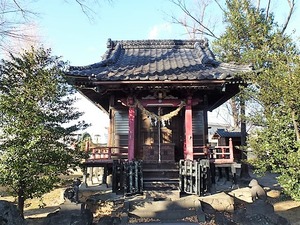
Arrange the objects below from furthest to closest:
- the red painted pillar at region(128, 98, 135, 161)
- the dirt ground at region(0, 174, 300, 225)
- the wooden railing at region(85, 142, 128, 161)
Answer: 1. the wooden railing at region(85, 142, 128, 161)
2. the red painted pillar at region(128, 98, 135, 161)
3. the dirt ground at region(0, 174, 300, 225)

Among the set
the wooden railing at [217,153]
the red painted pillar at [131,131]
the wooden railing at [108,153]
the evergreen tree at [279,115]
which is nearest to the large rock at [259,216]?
the evergreen tree at [279,115]

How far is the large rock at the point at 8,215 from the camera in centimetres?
503

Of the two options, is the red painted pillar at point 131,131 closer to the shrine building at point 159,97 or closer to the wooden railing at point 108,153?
the shrine building at point 159,97

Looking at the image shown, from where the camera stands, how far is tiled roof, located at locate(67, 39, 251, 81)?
9.44 m

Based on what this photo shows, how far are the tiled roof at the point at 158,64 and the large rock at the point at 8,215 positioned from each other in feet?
16.8

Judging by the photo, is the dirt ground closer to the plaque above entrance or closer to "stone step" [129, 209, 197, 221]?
"stone step" [129, 209, 197, 221]

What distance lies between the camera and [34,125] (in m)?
6.87

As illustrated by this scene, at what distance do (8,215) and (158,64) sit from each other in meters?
8.13

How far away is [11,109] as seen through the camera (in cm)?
669

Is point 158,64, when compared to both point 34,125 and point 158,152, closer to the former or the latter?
point 158,152

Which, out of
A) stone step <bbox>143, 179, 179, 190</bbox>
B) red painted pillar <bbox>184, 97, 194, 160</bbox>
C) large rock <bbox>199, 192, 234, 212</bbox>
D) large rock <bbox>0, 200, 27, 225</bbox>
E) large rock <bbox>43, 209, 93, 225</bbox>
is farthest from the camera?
red painted pillar <bbox>184, 97, 194, 160</bbox>

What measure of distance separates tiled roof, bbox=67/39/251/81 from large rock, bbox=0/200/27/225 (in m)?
5.12

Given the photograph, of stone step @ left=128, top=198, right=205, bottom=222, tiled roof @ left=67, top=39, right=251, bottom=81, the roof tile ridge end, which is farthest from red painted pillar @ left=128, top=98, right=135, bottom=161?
the roof tile ridge end

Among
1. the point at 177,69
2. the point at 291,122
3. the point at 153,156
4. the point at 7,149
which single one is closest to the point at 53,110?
the point at 7,149
